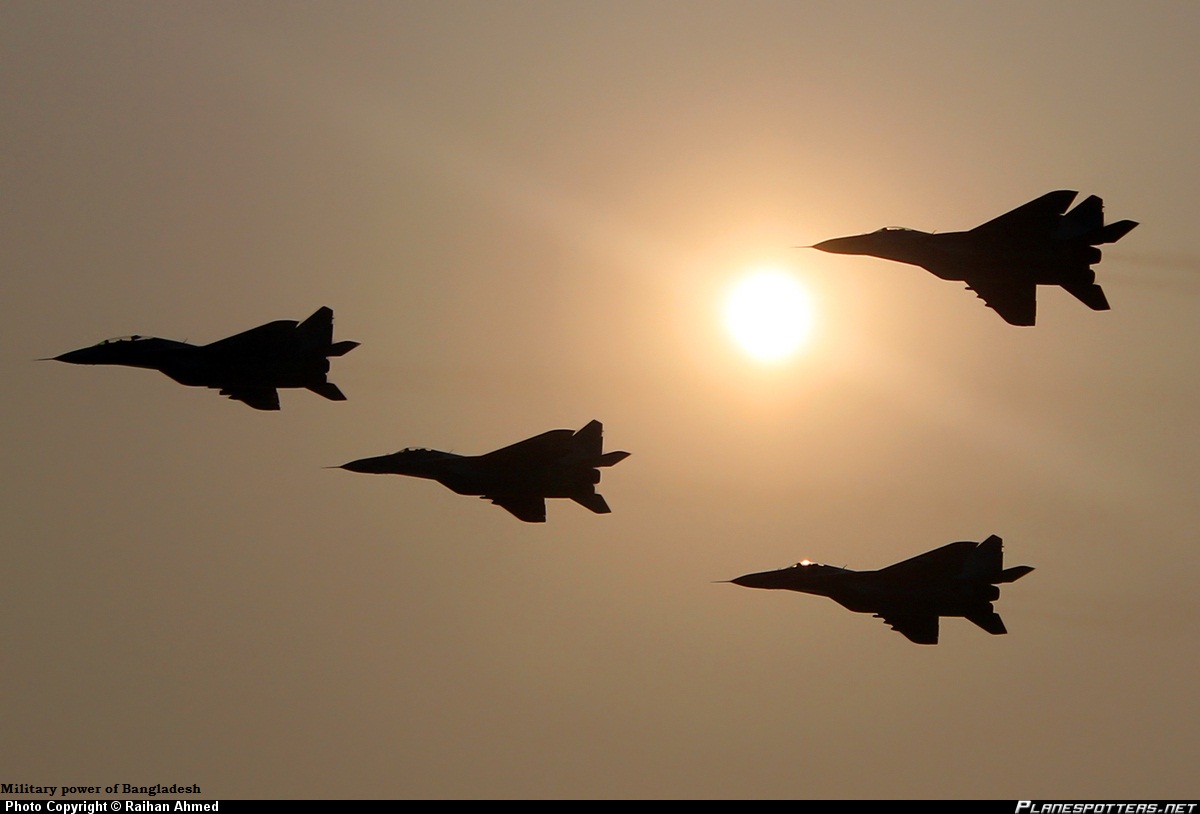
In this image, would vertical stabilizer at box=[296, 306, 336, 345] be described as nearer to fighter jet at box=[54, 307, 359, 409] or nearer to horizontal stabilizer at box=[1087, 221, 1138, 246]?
fighter jet at box=[54, 307, 359, 409]

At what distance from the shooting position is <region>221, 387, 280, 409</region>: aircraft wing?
5981 cm

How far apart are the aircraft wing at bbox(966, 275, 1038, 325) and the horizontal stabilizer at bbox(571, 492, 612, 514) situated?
57.4 feet

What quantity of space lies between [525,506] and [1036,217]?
24048 mm

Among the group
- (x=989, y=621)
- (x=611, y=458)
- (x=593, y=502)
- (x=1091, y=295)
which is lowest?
(x=989, y=621)

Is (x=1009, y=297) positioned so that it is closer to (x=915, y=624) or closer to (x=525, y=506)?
(x=915, y=624)

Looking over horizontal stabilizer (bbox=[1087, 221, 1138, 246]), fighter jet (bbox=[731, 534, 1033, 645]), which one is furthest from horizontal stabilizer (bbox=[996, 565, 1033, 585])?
horizontal stabilizer (bbox=[1087, 221, 1138, 246])

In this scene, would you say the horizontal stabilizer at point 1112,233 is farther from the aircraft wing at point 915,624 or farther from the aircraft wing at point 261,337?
the aircraft wing at point 261,337

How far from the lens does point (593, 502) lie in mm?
62250

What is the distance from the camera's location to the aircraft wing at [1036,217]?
56.5 m

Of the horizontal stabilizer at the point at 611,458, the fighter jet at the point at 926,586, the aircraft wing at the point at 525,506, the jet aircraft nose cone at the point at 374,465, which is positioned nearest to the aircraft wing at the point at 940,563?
the fighter jet at the point at 926,586

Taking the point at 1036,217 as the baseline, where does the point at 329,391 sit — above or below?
below

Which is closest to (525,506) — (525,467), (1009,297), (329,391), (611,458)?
(525,467)
